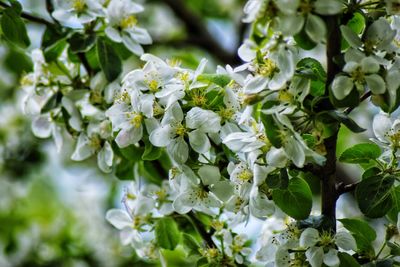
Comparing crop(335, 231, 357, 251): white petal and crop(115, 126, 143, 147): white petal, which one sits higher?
crop(335, 231, 357, 251): white petal

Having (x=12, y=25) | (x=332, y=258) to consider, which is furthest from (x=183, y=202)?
(x=12, y=25)

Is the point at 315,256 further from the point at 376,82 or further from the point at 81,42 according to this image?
the point at 81,42

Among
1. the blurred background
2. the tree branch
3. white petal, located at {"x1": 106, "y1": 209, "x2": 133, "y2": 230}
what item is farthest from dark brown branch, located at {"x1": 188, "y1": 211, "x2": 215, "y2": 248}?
the blurred background

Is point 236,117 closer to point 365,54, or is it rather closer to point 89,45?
point 365,54

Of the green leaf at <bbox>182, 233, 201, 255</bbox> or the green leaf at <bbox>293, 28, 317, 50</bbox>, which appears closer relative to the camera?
the green leaf at <bbox>293, 28, 317, 50</bbox>

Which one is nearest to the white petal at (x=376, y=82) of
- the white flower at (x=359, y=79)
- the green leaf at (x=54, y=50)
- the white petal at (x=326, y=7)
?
the white flower at (x=359, y=79)

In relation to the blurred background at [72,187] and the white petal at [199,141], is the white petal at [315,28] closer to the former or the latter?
the white petal at [199,141]

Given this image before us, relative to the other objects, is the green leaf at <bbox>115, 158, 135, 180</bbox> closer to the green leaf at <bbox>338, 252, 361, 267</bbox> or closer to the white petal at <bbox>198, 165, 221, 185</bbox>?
the white petal at <bbox>198, 165, 221, 185</bbox>
